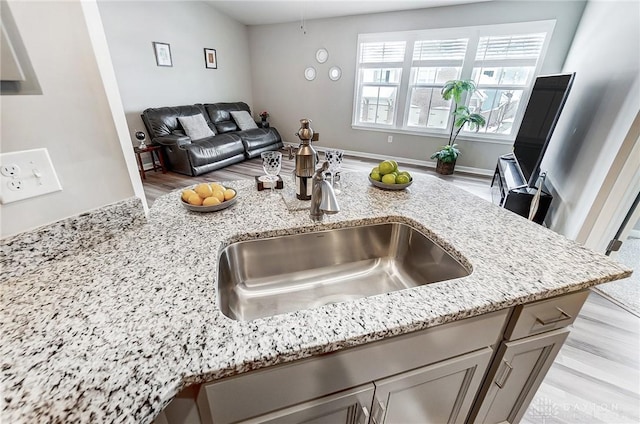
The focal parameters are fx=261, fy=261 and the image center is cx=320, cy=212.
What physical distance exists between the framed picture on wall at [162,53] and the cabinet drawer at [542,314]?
17.7 feet

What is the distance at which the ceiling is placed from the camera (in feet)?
13.0

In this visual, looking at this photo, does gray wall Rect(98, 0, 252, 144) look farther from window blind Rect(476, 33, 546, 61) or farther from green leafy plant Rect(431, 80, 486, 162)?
window blind Rect(476, 33, 546, 61)

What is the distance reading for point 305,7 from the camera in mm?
4309

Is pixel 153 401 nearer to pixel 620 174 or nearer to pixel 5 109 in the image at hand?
pixel 5 109

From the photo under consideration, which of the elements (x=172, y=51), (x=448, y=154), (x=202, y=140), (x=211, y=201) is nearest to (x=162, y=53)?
(x=172, y=51)

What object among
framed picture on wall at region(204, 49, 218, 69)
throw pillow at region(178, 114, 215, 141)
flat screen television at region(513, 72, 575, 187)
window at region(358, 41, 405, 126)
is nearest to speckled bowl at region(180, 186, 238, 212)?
flat screen television at region(513, 72, 575, 187)

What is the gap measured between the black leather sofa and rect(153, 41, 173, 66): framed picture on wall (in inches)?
27.6

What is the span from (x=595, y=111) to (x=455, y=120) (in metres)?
2.15

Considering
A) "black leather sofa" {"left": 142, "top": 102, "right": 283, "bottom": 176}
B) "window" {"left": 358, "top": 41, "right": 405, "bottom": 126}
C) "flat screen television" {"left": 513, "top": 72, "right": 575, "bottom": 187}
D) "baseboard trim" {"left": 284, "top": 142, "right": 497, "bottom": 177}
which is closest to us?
"flat screen television" {"left": 513, "top": 72, "right": 575, "bottom": 187}

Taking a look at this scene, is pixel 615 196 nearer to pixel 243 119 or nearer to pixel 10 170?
pixel 10 170

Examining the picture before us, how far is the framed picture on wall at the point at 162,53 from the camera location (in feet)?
13.5

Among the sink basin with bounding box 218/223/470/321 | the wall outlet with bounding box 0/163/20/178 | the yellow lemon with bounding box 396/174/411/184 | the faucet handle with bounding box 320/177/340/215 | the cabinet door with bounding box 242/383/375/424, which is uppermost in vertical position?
the wall outlet with bounding box 0/163/20/178

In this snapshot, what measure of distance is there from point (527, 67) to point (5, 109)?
527cm

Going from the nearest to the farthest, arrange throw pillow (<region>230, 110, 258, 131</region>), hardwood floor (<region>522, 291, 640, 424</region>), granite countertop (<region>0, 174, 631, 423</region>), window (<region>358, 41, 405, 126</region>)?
granite countertop (<region>0, 174, 631, 423</region>)
hardwood floor (<region>522, 291, 640, 424</region>)
window (<region>358, 41, 405, 126</region>)
throw pillow (<region>230, 110, 258, 131</region>)
